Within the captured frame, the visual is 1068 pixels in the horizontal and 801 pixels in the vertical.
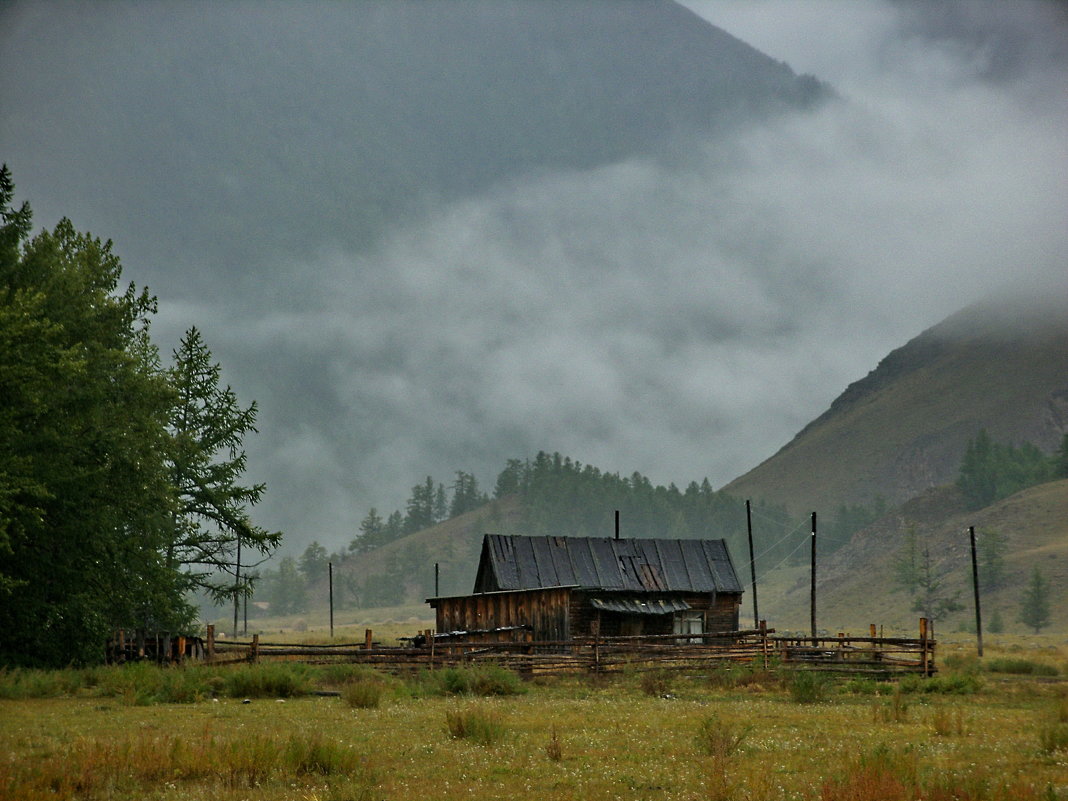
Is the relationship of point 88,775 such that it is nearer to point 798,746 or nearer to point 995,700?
point 798,746

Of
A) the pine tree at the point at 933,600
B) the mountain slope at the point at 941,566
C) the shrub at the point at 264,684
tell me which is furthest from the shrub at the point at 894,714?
the mountain slope at the point at 941,566

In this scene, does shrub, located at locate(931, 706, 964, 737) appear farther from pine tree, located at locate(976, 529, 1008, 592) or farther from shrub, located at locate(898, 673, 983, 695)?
pine tree, located at locate(976, 529, 1008, 592)

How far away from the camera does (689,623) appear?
47156 millimetres

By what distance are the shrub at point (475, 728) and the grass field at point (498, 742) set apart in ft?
0.16

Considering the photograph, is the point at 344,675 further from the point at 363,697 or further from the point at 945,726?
the point at 945,726

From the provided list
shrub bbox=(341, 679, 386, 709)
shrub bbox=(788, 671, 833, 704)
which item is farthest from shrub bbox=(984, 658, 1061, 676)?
shrub bbox=(341, 679, 386, 709)

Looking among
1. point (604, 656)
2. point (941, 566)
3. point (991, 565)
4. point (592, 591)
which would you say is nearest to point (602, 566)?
point (592, 591)

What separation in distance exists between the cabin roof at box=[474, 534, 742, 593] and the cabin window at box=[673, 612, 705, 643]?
3.74 feet

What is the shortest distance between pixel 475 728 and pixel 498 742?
0.50 metres

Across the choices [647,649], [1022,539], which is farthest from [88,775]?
[1022,539]

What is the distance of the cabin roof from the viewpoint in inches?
1806

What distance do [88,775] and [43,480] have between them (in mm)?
19134

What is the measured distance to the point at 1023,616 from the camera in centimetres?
11500

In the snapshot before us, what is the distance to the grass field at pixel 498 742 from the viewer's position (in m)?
11.3
